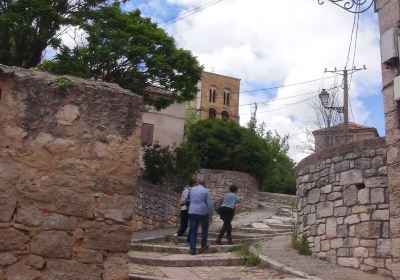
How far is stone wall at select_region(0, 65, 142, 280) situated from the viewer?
4.24 meters

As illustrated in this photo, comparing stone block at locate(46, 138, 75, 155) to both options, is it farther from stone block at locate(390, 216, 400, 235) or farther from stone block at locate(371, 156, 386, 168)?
stone block at locate(371, 156, 386, 168)

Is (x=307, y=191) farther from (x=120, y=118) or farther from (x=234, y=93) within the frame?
(x=234, y=93)

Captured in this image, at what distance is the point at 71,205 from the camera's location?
4.38 metres

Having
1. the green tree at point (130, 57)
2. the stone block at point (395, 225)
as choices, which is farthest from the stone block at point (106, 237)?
the green tree at point (130, 57)

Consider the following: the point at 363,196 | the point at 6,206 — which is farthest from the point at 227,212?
the point at 6,206

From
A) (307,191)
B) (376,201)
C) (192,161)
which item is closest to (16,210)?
(376,201)

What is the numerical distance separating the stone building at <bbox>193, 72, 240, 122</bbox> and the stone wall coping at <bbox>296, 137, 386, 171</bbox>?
47.3 m

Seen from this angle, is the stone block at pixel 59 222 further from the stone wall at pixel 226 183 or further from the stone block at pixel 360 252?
the stone wall at pixel 226 183

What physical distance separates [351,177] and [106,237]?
16.5ft

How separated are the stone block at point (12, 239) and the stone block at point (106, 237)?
19.5 inches

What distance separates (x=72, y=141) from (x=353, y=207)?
16.9 feet

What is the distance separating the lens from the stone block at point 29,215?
14.0 feet

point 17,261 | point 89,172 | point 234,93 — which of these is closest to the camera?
point 17,261

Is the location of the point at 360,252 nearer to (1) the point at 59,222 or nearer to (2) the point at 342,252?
(2) the point at 342,252
